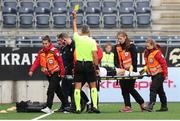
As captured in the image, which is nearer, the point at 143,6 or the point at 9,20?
the point at 9,20

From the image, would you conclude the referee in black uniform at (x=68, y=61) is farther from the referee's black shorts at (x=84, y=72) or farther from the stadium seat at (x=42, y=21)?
the stadium seat at (x=42, y=21)

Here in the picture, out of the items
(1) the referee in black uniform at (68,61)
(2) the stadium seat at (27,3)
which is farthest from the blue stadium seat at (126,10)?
(1) the referee in black uniform at (68,61)

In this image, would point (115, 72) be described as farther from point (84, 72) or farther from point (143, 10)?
point (143, 10)

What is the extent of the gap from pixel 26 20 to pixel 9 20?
24.6 inches

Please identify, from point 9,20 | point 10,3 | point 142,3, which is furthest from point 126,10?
point 10,3

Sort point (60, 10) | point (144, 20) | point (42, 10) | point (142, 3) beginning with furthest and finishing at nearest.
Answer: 1. point (142, 3)
2. point (42, 10)
3. point (60, 10)
4. point (144, 20)

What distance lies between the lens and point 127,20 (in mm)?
25391

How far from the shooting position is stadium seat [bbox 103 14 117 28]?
2520cm

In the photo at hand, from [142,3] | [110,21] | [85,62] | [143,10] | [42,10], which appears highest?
[142,3]

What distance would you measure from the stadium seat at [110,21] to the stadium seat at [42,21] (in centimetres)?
210

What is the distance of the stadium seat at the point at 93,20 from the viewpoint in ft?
82.6

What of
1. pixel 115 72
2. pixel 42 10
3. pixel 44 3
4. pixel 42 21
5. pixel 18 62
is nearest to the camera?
pixel 115 72

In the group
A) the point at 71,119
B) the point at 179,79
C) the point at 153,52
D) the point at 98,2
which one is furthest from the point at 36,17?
the point at 71,119

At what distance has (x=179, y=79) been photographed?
62.7ft
